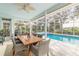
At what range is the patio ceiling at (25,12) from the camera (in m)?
2.51

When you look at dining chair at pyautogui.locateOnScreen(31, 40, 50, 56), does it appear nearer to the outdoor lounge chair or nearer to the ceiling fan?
the outdoor lounge chair

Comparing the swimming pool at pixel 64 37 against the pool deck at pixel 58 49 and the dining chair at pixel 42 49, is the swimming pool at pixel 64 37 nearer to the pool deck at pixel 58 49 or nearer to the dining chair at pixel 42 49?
the pool deck at pixel 58 49

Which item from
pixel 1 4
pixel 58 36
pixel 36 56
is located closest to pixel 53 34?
pixel 58 36

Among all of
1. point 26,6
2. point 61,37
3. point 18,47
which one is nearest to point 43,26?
point 61,37

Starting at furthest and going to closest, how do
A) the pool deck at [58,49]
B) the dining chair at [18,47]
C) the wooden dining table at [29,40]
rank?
the wooden dining table at [29,40] → the dining chair at [18,47] → the pool deck at [58,49]

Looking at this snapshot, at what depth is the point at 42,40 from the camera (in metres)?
2.83

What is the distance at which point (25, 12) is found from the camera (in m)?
2.62

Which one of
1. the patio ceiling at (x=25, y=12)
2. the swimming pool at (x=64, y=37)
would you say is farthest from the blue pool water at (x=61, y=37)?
the patio ceiling at (x=25, y=12)

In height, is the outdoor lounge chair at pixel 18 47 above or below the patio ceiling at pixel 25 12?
below

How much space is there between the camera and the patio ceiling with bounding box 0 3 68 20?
2513 mm

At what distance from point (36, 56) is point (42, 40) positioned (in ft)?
1.70

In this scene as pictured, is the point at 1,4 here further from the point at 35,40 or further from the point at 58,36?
the point at 58,36

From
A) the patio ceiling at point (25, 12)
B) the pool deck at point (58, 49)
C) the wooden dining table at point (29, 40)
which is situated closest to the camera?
the patio ceiling at point (25, 12)

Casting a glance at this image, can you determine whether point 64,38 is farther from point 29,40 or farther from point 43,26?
point 29,40
